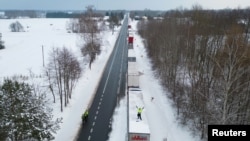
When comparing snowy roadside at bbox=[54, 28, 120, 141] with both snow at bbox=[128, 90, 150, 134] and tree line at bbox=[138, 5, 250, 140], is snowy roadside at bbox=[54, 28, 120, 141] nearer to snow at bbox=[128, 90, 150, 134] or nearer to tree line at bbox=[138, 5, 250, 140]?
snow at bbox=[128, 90, 150, 134]

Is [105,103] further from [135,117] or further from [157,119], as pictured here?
[135,117]

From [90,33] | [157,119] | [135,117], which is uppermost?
[90,33]

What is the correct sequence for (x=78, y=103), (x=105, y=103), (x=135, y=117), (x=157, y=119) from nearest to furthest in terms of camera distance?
(x=135, y=117)
(x=157, y=119)
(x=78, y=103)
(x=105, y=103)

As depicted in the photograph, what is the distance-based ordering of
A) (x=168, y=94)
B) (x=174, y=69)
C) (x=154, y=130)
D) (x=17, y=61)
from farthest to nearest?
(x=17, y=61) < (x=174, y=69) < (x=168, y=94) < (x=154, y=130)

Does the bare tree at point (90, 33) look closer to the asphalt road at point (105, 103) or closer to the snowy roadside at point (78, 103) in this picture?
the snowy roadside at point (78, 103)

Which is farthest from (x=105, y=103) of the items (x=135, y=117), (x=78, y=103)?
(x=135, y=117)

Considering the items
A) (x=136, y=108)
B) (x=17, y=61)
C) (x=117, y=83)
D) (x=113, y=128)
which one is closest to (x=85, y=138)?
(x=113, y=128)

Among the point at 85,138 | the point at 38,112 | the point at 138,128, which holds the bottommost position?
the point at 85,138

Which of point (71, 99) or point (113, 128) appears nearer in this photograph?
point (113, 128)

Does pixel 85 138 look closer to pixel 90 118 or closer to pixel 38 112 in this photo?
pixel 90 118
